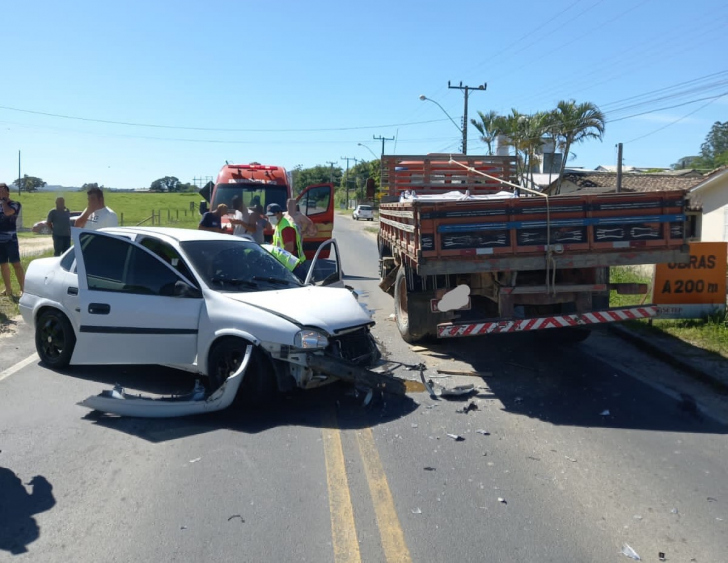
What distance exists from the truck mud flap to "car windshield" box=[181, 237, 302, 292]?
1.16m

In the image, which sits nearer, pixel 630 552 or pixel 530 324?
pixel 630 552

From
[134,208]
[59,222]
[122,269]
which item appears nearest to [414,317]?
[122,269]

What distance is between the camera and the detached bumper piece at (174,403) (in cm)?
573

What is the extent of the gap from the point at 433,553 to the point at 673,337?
21.8 ft

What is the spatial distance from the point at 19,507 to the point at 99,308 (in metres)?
2.68

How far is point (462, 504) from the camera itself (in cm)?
436

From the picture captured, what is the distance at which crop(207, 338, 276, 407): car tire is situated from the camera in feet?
19.5

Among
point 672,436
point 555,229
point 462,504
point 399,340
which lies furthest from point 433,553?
point 399,340

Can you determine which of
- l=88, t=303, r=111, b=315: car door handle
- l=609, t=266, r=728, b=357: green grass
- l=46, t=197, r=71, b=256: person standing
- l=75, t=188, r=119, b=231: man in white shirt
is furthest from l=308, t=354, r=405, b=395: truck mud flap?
l=46, t=197, r=71, b=256: person standing

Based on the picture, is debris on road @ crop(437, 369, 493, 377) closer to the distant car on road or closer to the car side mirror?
the car side mirror

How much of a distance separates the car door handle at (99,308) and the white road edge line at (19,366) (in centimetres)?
141

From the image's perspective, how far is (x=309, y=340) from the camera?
5852 millimetres

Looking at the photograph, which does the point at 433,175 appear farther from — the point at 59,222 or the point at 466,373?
the point at 59,222

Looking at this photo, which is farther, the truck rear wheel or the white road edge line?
the truck rear wheel
